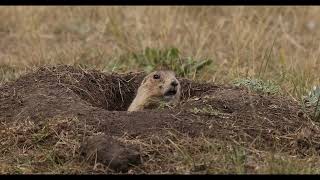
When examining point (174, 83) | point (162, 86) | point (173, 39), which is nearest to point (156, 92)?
point (162, 86)

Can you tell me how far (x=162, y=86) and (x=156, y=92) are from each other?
9 cm

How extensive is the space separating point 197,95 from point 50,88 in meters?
1.43

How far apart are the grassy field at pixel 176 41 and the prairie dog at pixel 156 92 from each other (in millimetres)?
1044

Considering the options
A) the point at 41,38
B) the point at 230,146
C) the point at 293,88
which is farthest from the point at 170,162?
the point at 41,38

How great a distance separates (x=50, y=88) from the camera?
21.1 ft

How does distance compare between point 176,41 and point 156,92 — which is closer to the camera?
point 156,92

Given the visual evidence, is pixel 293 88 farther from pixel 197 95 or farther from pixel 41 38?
pixel 41 38

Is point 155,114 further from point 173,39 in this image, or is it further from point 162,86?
point 173,39

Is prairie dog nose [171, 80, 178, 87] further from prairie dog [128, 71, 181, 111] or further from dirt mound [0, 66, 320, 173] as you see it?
dirt mound [0, 66, 320, 173]

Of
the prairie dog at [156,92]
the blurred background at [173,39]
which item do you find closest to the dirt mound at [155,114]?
the prairie dog at [156,92]

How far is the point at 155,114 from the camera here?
573 cm

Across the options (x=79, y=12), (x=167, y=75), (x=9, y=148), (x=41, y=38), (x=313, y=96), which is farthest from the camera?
(x=79, y=12)

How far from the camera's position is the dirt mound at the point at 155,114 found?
5.45 metres

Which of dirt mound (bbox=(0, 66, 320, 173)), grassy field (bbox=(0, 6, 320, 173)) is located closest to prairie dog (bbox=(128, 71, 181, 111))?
dirt mound (bbox=(0, 66, 320, 173))
